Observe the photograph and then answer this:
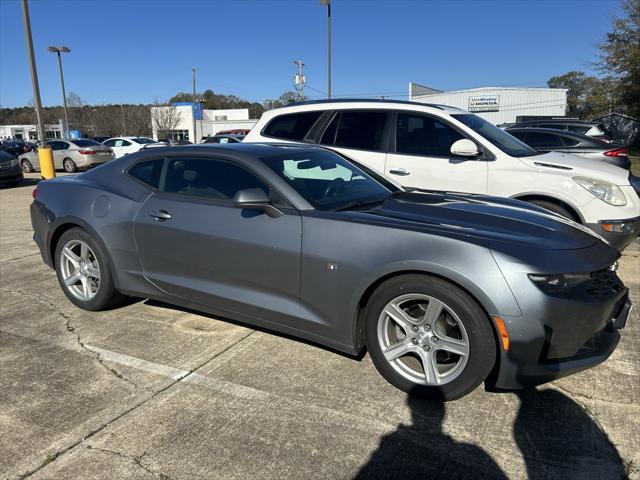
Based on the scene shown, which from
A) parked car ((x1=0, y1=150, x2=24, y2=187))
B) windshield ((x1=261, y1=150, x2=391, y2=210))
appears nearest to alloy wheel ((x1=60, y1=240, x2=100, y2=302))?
windshield ((x1=261, y1=150, x2=391, y2=210))

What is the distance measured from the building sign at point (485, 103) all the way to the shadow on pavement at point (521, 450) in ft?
152

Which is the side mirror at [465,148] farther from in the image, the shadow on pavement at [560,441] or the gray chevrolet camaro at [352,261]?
the shadow on pavement at [560,441]

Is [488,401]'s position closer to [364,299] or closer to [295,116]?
[364,299]

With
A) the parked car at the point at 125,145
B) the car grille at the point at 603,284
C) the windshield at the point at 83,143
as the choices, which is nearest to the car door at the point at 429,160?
the car grille at the point at 603,284

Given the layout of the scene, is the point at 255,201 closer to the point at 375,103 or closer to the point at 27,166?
the point at 375,103

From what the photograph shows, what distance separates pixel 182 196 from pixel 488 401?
8.55 feet

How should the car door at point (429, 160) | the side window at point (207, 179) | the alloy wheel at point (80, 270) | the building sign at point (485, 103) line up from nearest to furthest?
→ the side window at point (207, 179) < the alloy wheel at point (80, 270) < the car door at point (429, 160) < the building sign at point (485, 103)

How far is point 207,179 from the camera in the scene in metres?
3.73

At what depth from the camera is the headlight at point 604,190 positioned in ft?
16.1

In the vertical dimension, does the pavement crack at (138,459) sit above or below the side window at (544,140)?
below

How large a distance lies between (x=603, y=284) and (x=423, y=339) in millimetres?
1065

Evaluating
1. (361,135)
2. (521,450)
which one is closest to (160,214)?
(521,450)

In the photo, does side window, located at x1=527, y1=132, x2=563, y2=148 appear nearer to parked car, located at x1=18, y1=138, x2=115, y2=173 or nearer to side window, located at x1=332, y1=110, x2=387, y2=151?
side window, located at x1=332, y1=110, x2=387, y2=151

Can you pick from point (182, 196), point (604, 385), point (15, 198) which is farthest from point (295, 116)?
point (15, 198)
